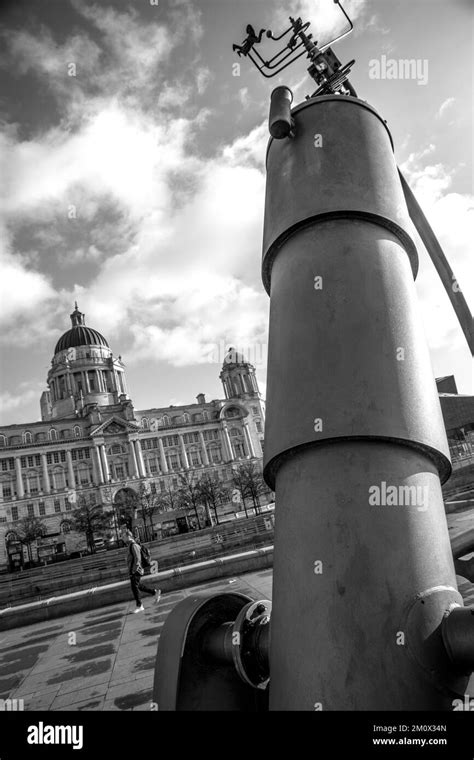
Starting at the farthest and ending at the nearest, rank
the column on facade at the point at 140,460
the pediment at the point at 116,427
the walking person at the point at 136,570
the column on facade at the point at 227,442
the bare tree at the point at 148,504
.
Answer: the column on facade at the point at 227,442
the pediment at the point at 116,427
the column on facade at the point at 140,460
the bare tree at the point at 148,504
the walking person at the point at 136,570

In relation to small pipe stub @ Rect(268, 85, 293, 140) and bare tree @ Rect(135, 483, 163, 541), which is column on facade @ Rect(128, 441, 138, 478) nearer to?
bare tree @ Rect(135, 483, 163, 541)

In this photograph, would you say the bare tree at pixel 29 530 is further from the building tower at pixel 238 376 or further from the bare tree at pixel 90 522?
the building tower at pixel 238 376

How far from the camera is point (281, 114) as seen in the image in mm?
1567

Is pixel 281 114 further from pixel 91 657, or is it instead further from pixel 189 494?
pixel 189 494

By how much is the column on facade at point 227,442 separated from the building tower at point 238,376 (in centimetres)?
648

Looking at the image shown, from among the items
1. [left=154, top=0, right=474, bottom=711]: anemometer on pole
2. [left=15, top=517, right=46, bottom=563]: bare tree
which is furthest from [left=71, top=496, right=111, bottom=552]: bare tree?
[left=154, top=0, right=474, bottom=711]: anemometer on pole

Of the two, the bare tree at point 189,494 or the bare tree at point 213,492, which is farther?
the bare tree at point 189,494

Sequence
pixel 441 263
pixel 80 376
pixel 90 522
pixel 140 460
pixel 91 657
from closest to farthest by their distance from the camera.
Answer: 1. pixel 441 263
2. pixel 91 657
3. pixel 90 522
4. pixel 140 460
5. pixel 80 376

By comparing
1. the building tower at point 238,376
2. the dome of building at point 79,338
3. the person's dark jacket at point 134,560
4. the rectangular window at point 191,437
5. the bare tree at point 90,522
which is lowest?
the person's dark jacket at point 134,560

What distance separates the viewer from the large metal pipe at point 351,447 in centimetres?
107

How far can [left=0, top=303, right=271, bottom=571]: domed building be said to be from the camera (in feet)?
206

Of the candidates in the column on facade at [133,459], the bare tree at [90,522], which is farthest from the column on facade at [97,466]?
the bare tree at [90,522]

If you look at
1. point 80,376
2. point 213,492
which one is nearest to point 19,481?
point 80,376

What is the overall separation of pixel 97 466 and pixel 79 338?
27389 millimetres
